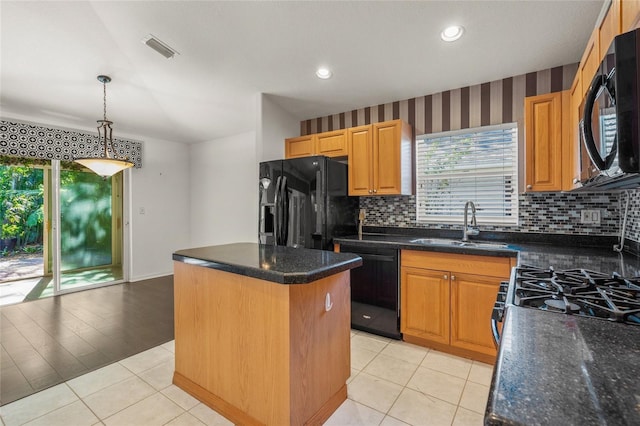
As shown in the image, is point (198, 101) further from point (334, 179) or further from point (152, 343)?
point (152, 343)

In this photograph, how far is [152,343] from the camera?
275 cm

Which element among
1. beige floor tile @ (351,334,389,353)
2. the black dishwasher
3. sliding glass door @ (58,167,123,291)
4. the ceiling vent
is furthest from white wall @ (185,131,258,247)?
beige floor tile @ (351,334,389,353)

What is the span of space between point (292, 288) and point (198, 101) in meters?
3.31

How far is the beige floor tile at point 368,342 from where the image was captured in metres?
2.63

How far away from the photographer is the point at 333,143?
341 cm

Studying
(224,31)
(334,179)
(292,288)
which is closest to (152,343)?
(292,288)

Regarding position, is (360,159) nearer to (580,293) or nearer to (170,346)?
(580,293)

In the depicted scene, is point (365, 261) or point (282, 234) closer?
point (365, 261)

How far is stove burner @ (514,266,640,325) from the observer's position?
879mm

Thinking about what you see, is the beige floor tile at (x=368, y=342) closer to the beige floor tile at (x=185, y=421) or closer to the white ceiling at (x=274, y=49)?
the beige floor tile at (x=185, y=421)

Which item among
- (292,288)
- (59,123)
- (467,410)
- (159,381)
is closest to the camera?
(292,288)

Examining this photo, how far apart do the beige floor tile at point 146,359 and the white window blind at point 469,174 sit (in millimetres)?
2703

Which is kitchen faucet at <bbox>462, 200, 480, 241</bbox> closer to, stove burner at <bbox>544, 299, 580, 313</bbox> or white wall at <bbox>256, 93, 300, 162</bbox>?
stove burner at <bbox>544, 299, 580, 313</bbox>

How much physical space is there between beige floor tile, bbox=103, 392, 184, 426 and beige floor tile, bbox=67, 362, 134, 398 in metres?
0.39
